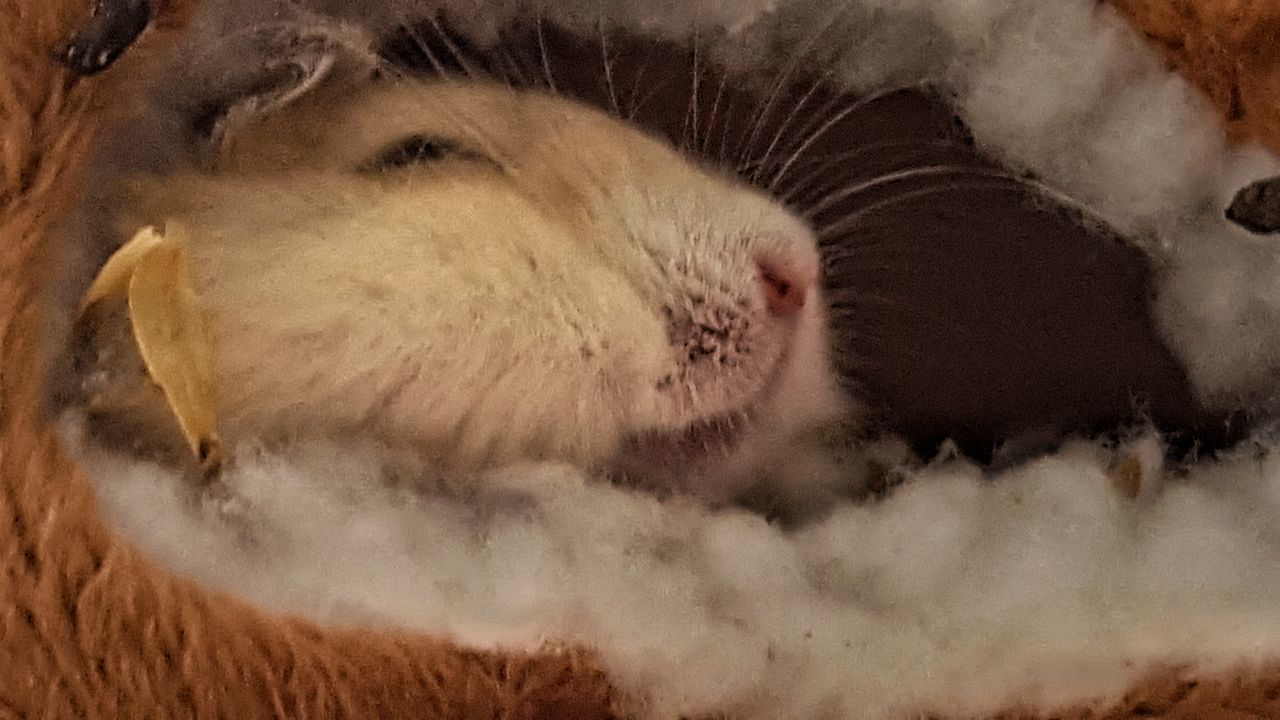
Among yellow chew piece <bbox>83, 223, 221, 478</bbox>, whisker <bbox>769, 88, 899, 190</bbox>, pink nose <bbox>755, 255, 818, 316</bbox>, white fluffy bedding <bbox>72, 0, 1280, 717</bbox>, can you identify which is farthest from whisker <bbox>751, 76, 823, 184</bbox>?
yellow chew piece <bbox>83, 223, 221, 478</bbox>

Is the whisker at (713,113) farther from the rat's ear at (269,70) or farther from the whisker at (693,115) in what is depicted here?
the rat's ear at (269,70)

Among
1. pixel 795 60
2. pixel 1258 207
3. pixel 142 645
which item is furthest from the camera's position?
pixel 795 60

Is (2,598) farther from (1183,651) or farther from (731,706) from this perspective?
(1183,651)

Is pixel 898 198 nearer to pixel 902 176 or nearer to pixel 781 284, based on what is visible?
pixel 902 176

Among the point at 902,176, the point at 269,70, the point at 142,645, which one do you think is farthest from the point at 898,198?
the point at 142,645

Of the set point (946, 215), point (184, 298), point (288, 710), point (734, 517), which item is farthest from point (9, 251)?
point (946, 215)

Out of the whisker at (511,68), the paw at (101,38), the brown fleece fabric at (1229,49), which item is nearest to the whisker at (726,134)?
the whisker at (511,68)

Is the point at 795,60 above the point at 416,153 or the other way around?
above
